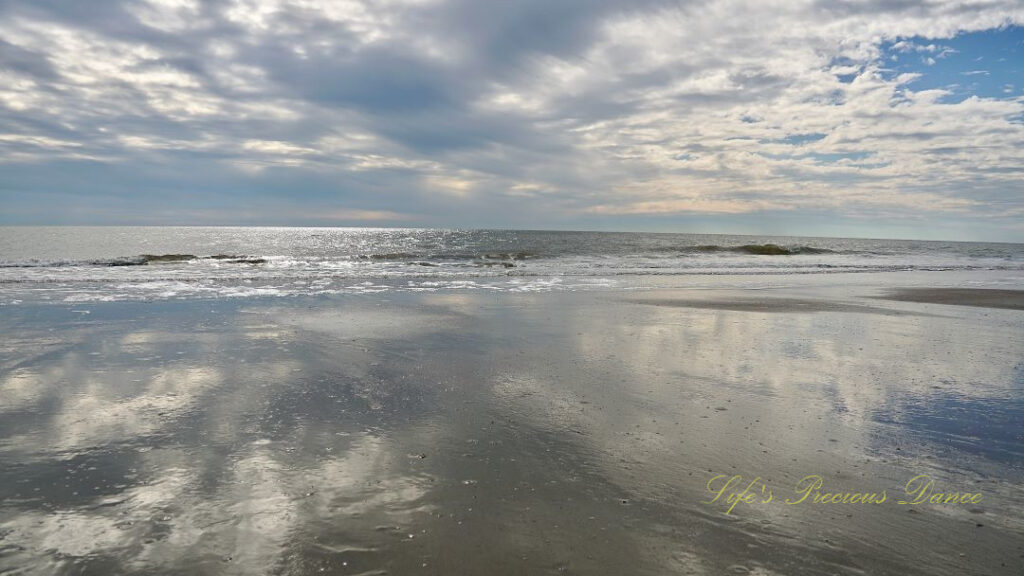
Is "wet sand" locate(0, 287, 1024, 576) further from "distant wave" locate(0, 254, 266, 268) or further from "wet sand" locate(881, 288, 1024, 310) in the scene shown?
"distant wave" locate(0, 254, 266, 268)

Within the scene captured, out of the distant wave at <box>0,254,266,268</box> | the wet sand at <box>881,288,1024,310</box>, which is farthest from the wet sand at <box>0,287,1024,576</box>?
the distant wave at <box>0,254,266,268</box>

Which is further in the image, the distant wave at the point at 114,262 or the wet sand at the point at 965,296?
the distant wave at the point at 114,262

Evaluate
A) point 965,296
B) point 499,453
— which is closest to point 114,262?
point 499,453

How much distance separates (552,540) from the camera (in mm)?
3678

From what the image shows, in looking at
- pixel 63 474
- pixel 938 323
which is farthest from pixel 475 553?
pixel 938 323

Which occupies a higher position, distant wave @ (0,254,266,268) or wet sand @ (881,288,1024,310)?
wet sand @ (881,288,1024,310)

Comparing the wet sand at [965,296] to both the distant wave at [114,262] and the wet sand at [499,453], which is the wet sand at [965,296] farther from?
the distant wave at [114,262]

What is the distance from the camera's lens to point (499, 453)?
516 cm

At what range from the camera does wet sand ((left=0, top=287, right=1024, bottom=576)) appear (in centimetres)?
359

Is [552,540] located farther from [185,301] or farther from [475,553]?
[185,301]

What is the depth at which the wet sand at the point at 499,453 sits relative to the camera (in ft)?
11.8

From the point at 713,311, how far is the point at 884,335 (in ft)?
14.0

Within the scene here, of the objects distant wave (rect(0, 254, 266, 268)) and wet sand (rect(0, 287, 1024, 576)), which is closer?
wet sand (rect(0, 287, 1024, 576))

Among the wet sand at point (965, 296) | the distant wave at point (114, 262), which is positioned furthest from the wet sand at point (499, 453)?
the distant wave at point (114, 262)
